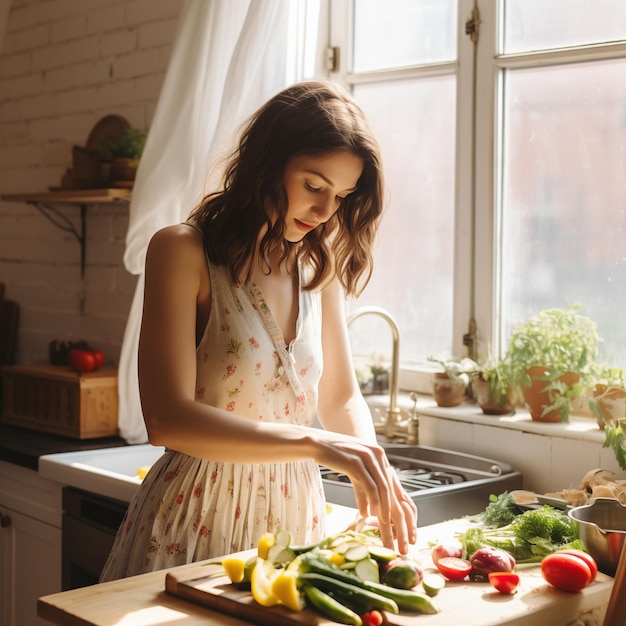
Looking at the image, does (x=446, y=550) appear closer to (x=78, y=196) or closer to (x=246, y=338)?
(x=246, y=338)

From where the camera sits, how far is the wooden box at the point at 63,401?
10.5 ft

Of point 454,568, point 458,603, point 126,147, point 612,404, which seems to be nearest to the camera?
point 458,603

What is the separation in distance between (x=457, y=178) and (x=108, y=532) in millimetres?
1403

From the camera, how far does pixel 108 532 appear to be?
2.54 m

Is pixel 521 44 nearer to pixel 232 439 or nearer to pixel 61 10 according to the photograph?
pixel 232 439

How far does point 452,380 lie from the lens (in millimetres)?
2773

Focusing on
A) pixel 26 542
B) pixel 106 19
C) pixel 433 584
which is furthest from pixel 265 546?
pixel 106 19

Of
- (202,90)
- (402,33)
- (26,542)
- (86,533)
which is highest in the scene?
(402,33)

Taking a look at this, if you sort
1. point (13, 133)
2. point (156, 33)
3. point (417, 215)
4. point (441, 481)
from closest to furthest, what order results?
1. point (441, 481)
2. point (417, 215)
3. point (156, 33)
4. point (13, 133)

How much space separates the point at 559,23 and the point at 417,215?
71cm

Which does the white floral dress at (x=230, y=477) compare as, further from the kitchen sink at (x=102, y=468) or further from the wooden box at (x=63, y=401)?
the wooden box at (x=63, y=401)

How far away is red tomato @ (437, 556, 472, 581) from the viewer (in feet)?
5.21

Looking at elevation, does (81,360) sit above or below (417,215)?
below

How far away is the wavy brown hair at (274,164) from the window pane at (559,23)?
1.09m
